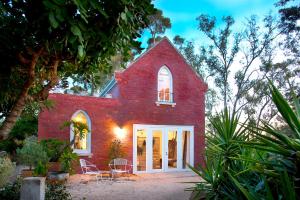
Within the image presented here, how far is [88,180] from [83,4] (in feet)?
37.3

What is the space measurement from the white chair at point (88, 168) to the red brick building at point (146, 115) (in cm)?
36

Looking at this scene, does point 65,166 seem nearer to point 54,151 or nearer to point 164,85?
point 54,151

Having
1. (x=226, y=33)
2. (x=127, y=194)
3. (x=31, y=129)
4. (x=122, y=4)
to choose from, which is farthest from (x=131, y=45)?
(x=226, y=33)

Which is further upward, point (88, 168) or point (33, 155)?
point (33, 155)

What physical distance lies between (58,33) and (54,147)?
11219 millimetres

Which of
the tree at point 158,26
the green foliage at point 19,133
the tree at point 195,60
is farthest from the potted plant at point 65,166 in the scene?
the tree at point 158,26

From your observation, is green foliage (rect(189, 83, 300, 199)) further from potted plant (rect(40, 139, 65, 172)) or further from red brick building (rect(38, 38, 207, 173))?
red brick building (rect(38, 38, 207, 173))

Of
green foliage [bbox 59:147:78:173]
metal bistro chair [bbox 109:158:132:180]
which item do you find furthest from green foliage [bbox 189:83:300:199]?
metal bistro chair [bbox 109:158:132:180]

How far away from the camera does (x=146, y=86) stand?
16.4 meters

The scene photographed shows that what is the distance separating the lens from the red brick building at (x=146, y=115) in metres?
14.7

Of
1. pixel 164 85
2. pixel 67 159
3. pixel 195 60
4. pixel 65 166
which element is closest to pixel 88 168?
pixel 65 166

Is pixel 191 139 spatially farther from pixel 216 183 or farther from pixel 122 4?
pixel 122 4

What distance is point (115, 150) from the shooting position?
49.6ft

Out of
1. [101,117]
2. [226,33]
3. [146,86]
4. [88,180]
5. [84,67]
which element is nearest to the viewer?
[84,67]
